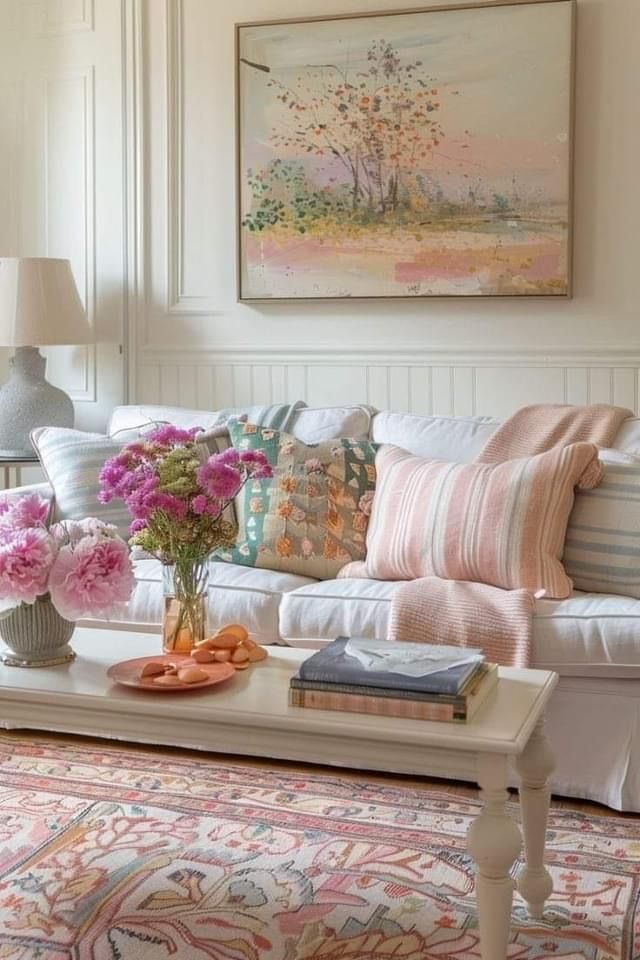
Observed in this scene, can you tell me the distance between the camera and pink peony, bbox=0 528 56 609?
6.63 feet

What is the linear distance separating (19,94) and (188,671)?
3.02m

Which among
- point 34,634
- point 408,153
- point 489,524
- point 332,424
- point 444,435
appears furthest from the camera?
point 408,153

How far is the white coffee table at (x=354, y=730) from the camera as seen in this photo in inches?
68.5

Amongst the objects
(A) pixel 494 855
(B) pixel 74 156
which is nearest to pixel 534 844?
(A) pixel 494 855

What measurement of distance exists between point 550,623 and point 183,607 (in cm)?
92

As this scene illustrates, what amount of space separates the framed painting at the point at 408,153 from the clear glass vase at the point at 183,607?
1.89 m

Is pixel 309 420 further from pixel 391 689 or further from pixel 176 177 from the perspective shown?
pixel 391 689

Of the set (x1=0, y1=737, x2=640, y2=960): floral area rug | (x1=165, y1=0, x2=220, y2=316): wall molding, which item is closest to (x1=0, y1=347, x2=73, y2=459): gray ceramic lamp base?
(x1=165, y1=0, x2=220, y2=316): wall molding

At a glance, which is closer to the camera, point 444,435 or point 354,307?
point 444,435

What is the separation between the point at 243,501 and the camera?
127 inches

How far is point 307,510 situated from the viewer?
3154mm

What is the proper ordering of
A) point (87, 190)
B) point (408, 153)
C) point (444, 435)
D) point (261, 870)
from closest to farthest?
point (261, 870), point (444, 435), point (408, 153), point (87, 190)

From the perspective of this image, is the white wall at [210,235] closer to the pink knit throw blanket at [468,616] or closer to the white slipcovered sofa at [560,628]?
the white slipcovered sofa at [560,628]

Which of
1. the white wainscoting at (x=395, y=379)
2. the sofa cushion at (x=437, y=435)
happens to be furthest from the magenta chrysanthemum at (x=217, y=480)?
the white wainscoting at (x=395, y=379)
